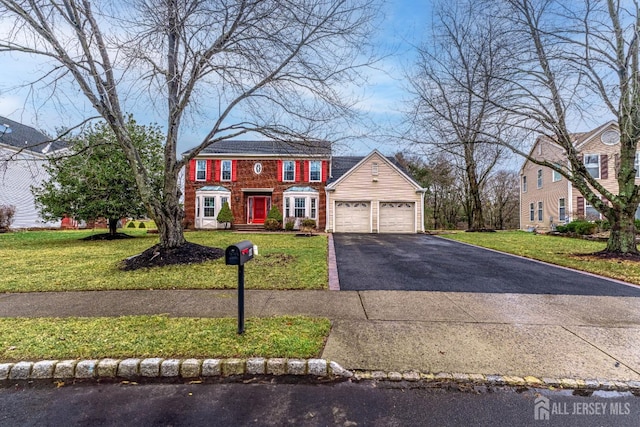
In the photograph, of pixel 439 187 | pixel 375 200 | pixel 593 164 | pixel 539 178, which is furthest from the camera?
pixel 439 187

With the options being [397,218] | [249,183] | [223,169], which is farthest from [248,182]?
[397,218]

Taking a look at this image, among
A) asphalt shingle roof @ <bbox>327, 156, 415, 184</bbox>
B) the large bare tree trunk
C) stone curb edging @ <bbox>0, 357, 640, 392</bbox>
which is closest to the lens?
stone curb edging @ <bbox>0, 357, 640, 392</bbox>

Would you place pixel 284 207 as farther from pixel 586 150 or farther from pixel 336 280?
pixel 586 150

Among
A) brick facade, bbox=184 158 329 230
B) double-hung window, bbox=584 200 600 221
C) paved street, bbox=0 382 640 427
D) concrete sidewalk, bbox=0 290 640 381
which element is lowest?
paved street, bbox=0 382 640 427

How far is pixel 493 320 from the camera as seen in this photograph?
164 inches

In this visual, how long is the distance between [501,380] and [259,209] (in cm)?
2125

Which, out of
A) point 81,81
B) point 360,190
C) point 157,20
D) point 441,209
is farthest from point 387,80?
point 441,209

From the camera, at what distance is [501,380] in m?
2.74

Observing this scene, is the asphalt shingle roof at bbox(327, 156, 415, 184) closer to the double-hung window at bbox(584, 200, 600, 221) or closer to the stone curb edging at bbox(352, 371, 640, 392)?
the double-hung window at bbox(584, 200, 600, 221)

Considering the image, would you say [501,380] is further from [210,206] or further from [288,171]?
[210,206]

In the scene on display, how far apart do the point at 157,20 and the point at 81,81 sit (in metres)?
2.26

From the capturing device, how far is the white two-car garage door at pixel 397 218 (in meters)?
20.4

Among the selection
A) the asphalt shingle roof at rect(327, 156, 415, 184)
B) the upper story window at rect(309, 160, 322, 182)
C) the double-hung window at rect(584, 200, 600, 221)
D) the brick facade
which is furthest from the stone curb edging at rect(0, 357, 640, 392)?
the double-hung window at rect(584, 200, 600, 221)

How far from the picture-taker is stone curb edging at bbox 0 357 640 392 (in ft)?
9.28
